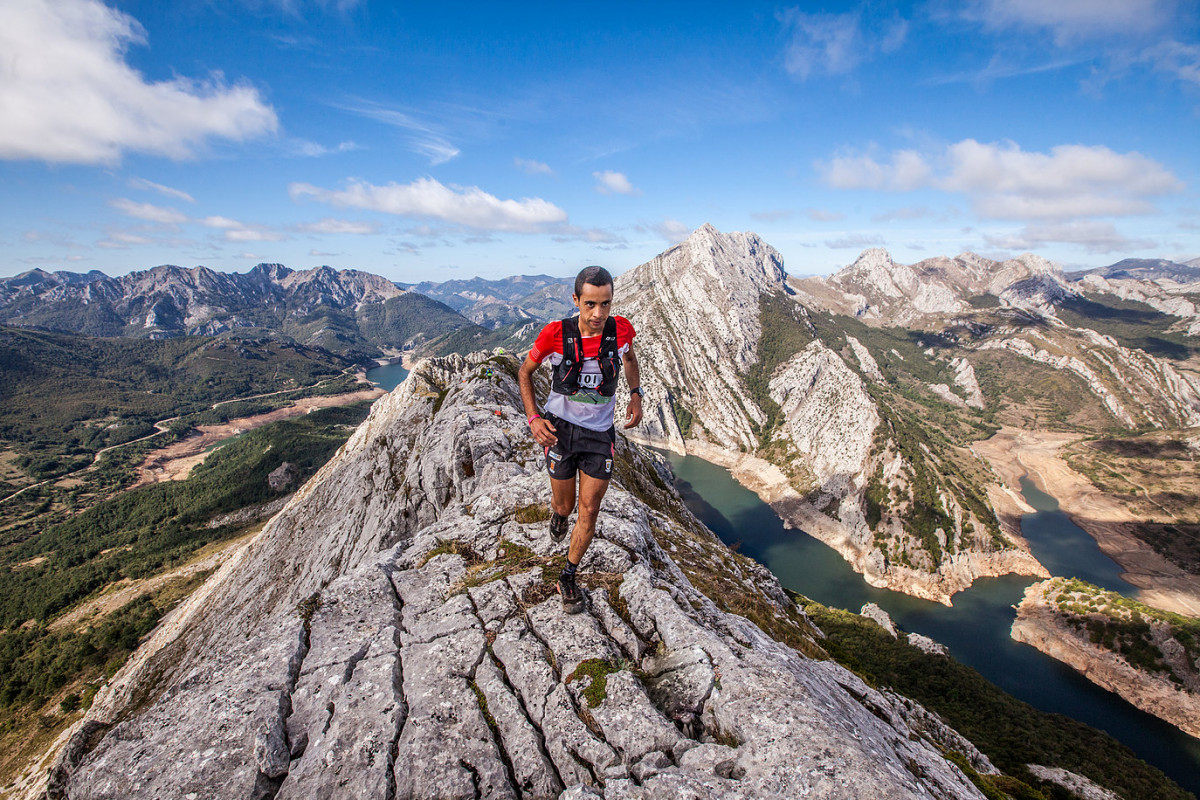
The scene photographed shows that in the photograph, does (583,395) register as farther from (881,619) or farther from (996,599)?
(996,599)

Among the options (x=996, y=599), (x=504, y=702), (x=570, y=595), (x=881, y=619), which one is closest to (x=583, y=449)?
(x=570, y=595)

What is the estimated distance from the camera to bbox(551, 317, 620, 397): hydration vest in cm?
774

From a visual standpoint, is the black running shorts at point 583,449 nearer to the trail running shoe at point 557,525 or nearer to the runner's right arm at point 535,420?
the runner's right arm at point 535,420

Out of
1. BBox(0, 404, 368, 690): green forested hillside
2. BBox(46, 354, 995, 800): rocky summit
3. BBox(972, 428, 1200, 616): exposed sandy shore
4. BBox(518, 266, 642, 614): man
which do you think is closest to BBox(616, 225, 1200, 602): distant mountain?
BBox(972, 428, 1200, 616): exposed sandy shore

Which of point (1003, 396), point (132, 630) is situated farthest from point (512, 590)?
point (1003, 396)

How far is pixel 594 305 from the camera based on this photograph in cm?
731

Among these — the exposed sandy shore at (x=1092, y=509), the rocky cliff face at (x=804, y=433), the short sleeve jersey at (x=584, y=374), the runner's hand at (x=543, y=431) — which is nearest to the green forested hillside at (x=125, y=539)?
the runner's hand at (x=543, y=431)

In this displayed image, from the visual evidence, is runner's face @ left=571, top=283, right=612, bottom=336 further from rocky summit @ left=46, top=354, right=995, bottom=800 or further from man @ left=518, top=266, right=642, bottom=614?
rocky summit @ left=46, top=354, right=995, bottom=800

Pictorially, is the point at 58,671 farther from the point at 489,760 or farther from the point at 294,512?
the point at 489,760

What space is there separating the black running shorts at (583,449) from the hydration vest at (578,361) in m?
0.76

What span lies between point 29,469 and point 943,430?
34141 cm

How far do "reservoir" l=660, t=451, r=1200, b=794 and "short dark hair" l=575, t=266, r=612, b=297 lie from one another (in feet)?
290

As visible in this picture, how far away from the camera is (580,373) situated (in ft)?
26.0

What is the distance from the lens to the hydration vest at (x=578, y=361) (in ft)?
25.4
